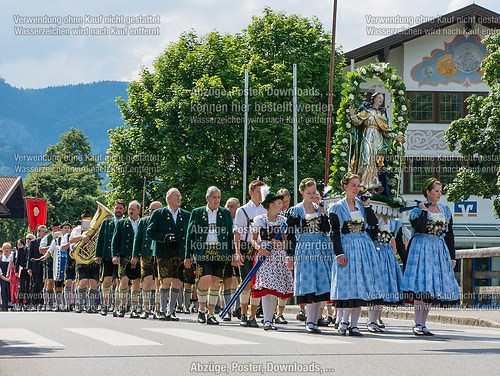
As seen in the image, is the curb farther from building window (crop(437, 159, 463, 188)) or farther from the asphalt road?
building window (crop(437, 159, 463, 188))

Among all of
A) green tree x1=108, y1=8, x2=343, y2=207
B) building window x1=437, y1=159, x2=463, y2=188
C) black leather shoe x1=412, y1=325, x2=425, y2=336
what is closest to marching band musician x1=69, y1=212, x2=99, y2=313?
black leather shoe x1=412, y1=325, x2=425, y2=336

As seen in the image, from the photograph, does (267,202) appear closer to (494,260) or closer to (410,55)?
(494,260)

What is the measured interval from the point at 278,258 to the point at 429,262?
2.34 metres

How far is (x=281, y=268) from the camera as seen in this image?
14.7 m

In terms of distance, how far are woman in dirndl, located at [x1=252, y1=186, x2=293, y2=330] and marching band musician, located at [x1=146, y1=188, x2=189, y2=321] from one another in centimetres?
283

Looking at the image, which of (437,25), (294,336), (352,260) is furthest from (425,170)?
(294,336)

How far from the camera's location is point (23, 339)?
A: 12.4m

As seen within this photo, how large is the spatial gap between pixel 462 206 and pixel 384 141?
79.8ft

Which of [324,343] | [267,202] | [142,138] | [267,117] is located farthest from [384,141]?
[142,138]

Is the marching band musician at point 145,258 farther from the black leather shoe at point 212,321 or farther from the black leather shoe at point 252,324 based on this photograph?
the black leather shoe at point 252,324

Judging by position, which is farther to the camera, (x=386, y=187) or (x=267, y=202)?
(x=386, y=187)

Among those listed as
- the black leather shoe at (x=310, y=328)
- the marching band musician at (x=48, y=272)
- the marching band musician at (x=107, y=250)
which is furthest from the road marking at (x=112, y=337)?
the marching band musician at (x=48, y=272)

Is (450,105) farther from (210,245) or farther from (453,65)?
(210,245)

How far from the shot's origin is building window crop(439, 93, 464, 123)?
47094 millimetres
